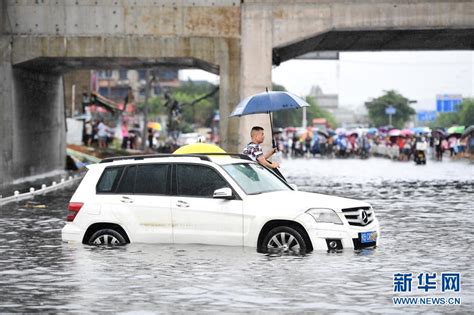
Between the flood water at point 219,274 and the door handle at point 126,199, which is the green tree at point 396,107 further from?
the door handle at point 126,199

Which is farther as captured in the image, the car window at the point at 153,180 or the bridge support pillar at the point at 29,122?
the bridge support pillar at the point at 29,122

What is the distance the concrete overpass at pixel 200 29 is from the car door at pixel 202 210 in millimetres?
20706

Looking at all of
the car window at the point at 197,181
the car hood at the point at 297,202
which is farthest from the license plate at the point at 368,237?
the car window at the point at 197,181

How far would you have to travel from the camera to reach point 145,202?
1644 cm

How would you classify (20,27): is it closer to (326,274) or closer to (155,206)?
(155,206)

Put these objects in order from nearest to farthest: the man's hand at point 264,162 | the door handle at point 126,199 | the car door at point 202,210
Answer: the car door at point 202,210
the door handle at point 126,199
the man's hand at point 264,162

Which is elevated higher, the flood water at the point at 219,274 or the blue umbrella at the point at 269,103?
the blue umbrella at the point at 269,103

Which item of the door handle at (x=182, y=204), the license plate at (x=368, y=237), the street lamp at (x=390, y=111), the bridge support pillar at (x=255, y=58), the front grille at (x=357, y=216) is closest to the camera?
the front grille at (x=357, y=216)

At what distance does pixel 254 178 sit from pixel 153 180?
136 cm

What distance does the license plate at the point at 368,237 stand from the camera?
1570 centimetres

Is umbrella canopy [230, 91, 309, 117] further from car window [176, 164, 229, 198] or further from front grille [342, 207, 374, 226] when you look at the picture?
front grille [342, 207, 374, 226]

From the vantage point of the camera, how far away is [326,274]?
44.9ft

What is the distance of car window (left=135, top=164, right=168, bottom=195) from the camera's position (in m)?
16.5

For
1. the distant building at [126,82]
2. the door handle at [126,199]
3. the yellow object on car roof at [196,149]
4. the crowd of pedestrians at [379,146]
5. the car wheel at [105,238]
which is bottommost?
the crowd of pedestrians at [379,146]
